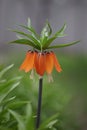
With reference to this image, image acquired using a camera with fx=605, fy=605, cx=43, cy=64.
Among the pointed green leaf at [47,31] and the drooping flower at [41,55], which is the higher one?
the pointed green leaf at [47,31]

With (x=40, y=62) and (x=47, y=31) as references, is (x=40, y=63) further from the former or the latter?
(x=47, y=31)

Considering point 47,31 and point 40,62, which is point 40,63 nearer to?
point 40,62

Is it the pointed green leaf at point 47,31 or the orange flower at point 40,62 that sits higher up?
the pointed green leaf at point 47,31

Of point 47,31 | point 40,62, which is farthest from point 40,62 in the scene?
point 47,31

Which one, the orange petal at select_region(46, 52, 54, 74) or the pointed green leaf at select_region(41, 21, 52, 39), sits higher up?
the pointed green leaf at select_region(41, 21, 52, 39)

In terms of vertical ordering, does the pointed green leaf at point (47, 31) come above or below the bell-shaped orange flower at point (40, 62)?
above

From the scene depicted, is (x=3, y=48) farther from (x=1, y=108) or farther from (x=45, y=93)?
(x=1, y=108)

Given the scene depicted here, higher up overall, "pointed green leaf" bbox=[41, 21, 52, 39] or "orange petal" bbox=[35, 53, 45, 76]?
"pointed green leaf" bbox=[41, 21, 52, 39]

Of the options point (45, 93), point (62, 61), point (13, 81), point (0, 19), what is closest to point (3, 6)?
point (0, 19)
